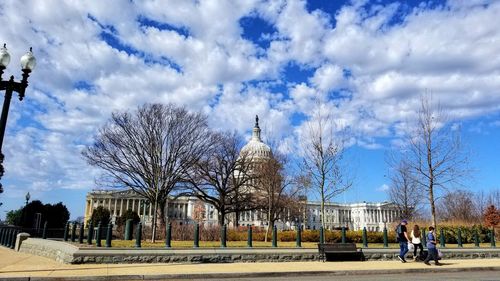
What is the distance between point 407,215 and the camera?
52.0 m

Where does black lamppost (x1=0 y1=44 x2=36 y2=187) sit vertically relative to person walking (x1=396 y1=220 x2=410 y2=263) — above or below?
above

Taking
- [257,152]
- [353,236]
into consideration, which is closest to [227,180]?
[257,152]

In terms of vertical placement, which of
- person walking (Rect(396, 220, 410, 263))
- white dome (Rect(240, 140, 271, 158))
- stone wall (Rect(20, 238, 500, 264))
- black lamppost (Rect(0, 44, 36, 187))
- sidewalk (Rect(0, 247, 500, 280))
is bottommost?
sidewalk (Rect(0, 247, 500, 280))

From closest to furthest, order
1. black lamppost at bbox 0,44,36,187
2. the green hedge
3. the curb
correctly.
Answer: the curb < black lamppost at bbox 0,44,36,187 < the green hedge

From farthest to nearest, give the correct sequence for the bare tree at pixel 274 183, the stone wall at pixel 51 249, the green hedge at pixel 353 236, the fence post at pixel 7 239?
the bare tree at pixel 274 183
the green hedge at pixel 353 236
the fence post at pixel 7 239
the stone wall at pixel 51 249

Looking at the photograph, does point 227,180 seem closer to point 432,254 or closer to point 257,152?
point 257,152

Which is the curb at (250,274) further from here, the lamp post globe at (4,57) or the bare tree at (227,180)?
the bare tree at (227,180)

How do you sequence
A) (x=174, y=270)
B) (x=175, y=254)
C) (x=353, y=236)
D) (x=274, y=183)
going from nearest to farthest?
(x=174, y=270) < (x=175, y=254) < (x=353, y=236) < (x=274, y=183)

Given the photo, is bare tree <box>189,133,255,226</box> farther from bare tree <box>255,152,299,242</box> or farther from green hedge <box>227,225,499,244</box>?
green hedge <box>227,225,499,244</box>

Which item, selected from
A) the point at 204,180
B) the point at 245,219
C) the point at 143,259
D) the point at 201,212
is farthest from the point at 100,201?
the point at 143,259

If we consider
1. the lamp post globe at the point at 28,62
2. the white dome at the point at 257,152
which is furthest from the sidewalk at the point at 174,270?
the white dome at the point at 257,152

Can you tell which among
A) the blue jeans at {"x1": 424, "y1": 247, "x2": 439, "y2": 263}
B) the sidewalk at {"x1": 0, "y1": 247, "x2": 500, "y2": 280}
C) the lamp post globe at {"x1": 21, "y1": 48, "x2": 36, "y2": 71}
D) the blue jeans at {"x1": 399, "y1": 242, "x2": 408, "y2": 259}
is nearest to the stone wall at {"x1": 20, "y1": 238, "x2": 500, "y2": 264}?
the sidewalk at {"x1": 0, "y1": 247, "x2": 500, "y2": 280}

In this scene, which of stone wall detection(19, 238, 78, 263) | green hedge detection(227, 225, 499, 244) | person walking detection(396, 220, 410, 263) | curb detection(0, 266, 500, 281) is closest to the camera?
curb detection(0, 266, 500, 281)

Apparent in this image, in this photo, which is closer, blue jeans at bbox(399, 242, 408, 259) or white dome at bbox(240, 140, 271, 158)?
blue jeans at bbox(399, 242, 408, 259)
